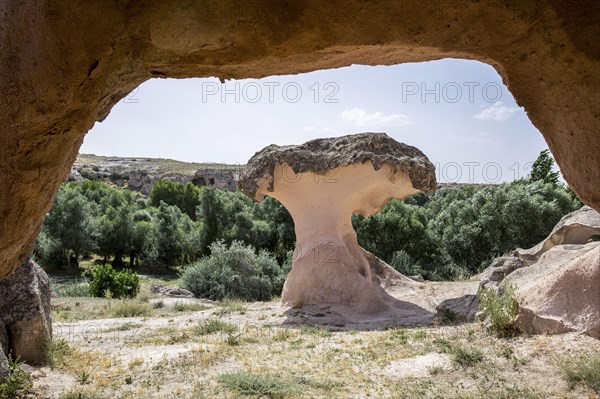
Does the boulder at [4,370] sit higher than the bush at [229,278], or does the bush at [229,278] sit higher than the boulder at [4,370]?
the boulder at [4,370]

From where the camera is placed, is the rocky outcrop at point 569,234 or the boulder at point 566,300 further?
the rocky outcrop at point 569,234

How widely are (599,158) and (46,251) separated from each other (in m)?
21.5

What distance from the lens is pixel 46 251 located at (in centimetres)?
1994

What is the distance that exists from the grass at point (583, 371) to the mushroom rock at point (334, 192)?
4757 millimetres

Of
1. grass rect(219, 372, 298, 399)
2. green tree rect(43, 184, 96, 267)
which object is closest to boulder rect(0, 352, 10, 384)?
grass rect(219, 372, 298, 399)

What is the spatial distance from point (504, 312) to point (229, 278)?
8196 millimetres

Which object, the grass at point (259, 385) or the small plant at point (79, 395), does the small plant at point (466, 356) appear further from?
the small plant at point (79, 395)

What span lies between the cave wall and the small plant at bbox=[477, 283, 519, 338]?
414cm

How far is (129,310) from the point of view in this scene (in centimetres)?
944

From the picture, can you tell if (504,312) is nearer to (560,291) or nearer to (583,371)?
(560,291)

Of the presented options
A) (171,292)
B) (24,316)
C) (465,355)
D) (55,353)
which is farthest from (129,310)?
(465,355)

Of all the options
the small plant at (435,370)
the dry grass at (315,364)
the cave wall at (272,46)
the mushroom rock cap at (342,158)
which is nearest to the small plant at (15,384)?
the dry grass at (315,364)

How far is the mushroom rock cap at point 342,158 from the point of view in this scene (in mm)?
9242

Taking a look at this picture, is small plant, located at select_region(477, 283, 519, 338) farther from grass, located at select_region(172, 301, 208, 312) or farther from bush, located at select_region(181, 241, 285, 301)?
bush, located at select_region(181, 241, 285, 301)
